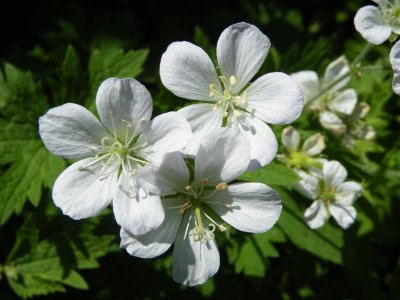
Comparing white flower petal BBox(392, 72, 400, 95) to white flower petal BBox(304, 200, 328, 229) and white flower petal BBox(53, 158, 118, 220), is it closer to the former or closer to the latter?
white flower petal BBox(304, 200, 328, 229)

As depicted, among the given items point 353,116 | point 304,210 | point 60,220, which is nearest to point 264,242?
point 304,210

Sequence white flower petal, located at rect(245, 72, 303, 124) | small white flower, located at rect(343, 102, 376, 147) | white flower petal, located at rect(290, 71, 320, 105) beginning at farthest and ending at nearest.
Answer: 1. small white flower, located at rect(343, 102, 376, 147)
2. white flower petal, located at rect(290, 71, 320, 105)
3. white flower petal, located at rect(245, 72, 303, 124)

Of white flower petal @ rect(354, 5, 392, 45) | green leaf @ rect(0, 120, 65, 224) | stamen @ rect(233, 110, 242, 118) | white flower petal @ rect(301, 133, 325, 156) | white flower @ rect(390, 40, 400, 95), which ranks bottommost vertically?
green leaf @ rect(0, 120, 65, 224)

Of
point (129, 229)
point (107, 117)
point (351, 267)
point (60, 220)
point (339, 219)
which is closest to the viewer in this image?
point (129, 229)

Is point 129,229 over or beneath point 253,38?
beneath

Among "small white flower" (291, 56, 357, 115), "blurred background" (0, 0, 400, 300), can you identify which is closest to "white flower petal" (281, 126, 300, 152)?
"small white flower" (291, 56, 357, 115)

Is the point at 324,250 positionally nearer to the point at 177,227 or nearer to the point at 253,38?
the point at 177,227

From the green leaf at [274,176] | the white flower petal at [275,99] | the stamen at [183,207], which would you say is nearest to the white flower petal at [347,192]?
the green leaf at [274,176]
